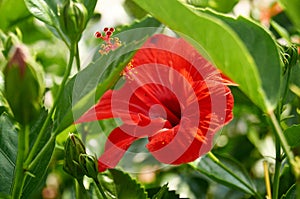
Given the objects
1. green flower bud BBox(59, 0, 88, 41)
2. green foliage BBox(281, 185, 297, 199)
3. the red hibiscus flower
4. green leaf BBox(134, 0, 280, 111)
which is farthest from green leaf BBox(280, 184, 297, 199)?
green flower bud BBox(59, 0, 88, 41)

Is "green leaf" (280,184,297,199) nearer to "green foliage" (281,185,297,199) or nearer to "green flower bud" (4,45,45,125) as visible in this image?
"green foliage" (281,185,297,199)

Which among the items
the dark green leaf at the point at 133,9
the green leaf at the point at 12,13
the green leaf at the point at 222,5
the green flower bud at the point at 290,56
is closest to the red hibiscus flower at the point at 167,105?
the green flower bud at the point at 290,56

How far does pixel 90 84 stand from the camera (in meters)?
0.76

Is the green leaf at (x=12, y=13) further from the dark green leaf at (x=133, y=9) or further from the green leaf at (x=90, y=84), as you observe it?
the green leaf at (x=90, y=84)

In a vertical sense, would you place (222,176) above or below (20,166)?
below

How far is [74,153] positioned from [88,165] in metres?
0.02

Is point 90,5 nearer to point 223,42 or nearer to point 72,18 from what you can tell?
point 72,18

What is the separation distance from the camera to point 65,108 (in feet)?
2.58

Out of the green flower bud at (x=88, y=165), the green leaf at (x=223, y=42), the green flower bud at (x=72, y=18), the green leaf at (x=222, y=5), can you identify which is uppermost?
the green leaf at (x=223, y=42)

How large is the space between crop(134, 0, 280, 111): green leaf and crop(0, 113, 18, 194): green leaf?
36cm

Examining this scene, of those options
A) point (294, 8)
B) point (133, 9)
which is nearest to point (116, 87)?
point (294, 8)

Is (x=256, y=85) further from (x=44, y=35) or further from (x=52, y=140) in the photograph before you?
(x=44, y=35)

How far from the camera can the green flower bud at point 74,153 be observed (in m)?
0.79

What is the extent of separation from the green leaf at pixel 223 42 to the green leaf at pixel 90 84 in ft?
0.31
